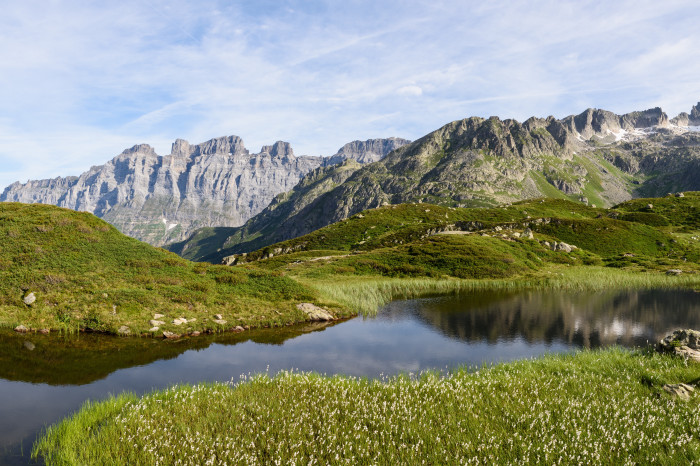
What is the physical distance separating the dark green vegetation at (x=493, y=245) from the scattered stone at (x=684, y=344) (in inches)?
1727

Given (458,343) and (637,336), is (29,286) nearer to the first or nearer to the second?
(458,343)

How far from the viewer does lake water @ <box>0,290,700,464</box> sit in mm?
17969

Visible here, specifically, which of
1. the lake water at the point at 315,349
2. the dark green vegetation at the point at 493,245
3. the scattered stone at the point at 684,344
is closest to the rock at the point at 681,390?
the scattered stone at the point at 684,344

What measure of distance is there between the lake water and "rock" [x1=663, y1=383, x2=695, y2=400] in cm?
1033

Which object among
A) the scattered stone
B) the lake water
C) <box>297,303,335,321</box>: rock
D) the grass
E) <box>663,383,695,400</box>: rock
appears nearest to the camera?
the grass

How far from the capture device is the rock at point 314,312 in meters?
38.0

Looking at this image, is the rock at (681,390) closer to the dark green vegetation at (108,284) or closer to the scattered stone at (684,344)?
the scattered stone at (684,344)

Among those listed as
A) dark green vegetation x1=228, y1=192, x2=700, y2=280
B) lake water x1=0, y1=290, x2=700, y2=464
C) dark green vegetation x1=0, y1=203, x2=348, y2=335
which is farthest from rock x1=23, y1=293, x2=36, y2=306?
dark green vegetation x1=228, y1=192, x2=700, y2=280

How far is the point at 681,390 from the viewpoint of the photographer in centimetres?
1367

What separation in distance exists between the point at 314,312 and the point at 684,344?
96.3 ft

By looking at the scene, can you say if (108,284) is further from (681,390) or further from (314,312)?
(681,390)

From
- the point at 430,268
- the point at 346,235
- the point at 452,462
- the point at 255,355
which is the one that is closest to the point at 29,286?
the point at 255,355

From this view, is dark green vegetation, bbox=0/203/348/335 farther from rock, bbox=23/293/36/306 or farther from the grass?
the grass

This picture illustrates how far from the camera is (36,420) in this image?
49.0 feet
